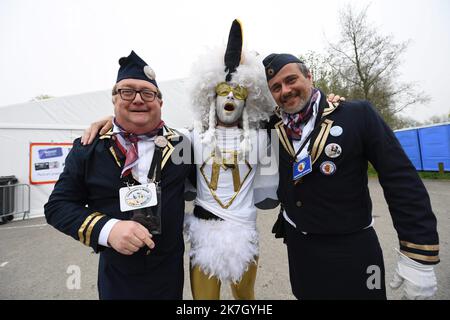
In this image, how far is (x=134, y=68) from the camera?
4.87 ft

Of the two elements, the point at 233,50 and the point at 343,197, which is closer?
the point at 343,197

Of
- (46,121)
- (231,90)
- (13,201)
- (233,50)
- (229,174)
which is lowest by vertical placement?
(13,201)

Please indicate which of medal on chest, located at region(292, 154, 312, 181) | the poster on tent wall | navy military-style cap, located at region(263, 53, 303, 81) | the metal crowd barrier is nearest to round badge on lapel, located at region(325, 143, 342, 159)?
medal on chest, located at region(292, 154, 312, 181)

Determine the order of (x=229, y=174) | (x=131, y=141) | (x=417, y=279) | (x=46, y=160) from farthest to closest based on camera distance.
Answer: (x=46, y=160), (x=229, y=174), (x=131, y=141), (x=417, y=279)

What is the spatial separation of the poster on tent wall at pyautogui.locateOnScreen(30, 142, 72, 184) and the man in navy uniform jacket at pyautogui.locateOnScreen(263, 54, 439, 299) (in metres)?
6.69

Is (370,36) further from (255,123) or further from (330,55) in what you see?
(255,123)

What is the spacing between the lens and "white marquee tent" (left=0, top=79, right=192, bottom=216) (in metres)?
5.90

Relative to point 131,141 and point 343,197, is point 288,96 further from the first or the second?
point 131,141

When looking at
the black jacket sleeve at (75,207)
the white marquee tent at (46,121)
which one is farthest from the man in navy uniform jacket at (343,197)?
the white marquee tent at (46,121)

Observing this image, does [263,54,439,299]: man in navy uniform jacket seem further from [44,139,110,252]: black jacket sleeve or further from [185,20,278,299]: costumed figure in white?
[44,139,110,252]: black jacket sleeve

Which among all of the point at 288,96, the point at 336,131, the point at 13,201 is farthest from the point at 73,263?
the point at 13,201

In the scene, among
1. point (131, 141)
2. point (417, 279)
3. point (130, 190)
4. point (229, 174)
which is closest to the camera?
point (417, 279)

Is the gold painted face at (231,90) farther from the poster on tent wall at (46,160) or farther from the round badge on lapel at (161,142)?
the poster on tent wall at (46,160)

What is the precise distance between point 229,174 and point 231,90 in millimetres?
602
